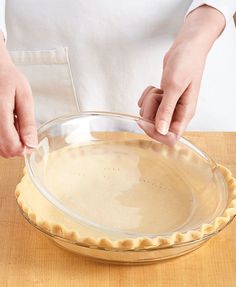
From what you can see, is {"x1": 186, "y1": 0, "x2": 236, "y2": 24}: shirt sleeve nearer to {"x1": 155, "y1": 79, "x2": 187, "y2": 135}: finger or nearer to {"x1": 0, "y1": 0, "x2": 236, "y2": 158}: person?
{"x1": 0, "y1": 0, "x2": 236, "y2": 158}: person

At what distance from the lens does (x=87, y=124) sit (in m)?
1.16

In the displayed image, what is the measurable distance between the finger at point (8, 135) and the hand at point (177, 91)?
8.2 inches

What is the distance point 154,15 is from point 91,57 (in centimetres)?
14

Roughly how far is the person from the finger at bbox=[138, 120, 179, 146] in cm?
4

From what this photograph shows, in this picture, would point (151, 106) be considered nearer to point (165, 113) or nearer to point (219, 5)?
point (165, 113)

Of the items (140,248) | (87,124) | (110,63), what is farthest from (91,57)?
(140,248)

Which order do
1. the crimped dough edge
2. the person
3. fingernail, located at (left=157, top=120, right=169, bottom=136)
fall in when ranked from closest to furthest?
the crimped dough edge
fingernail, located at (left=157, top=120, right=169, bottom=136)
the person

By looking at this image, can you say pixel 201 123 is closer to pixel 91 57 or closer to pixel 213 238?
pixel 91 57

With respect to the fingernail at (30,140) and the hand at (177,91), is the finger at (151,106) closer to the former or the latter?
the hand at (177,91)

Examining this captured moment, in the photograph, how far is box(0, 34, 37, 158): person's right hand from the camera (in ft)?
3.33

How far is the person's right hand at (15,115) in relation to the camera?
3.33 ft

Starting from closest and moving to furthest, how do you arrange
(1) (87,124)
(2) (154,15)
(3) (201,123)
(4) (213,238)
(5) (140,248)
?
1. (5) (140,248)
2. (4) (213,238)
3. (1) (87,124)
4. (2) (154,15)
5. (3) (201,123)

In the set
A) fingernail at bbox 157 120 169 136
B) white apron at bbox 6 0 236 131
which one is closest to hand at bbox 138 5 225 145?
fingernail at bbox 157 120 169 136

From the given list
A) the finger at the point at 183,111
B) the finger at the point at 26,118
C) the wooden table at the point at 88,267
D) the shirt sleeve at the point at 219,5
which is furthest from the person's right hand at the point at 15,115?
the shirt sleeve at the point at 219,5
